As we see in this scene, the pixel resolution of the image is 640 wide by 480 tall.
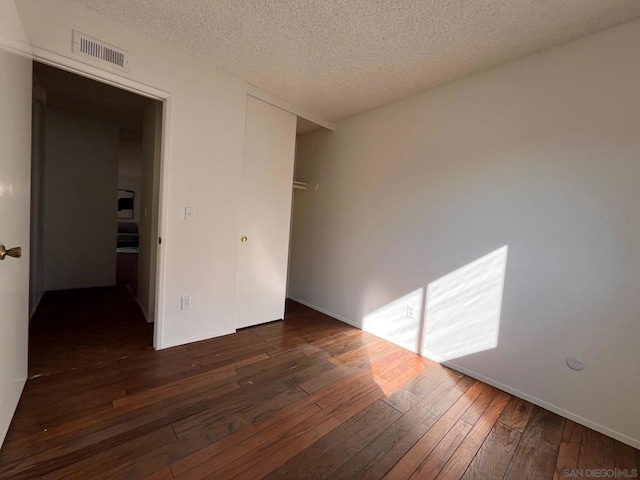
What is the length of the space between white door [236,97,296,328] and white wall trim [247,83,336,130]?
0.15 ft

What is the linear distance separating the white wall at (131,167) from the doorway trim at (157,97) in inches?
82.4

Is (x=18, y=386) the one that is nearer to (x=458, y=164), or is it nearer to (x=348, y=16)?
(x=348, y=16)

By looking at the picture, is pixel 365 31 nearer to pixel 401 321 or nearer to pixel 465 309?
pixel 465 309

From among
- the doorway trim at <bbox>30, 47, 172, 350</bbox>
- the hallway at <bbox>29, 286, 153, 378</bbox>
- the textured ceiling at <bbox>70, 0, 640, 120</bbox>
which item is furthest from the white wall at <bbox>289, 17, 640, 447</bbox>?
the hallway at <bbox>29, 286, 153, 378</bbox>

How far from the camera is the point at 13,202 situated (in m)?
1.35

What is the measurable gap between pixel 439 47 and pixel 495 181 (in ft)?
3.45

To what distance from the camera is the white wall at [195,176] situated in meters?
2.03

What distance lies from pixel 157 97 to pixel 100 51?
390 mm

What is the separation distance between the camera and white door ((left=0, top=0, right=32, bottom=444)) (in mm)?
1184

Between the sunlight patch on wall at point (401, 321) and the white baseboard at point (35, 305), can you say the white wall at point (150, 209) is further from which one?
the sunlight patch on wall at point (401, 321)

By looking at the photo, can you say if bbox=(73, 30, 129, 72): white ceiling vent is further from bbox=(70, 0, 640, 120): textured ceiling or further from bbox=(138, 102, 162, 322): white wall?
bbox=(138, 102, 162, 322): white wall

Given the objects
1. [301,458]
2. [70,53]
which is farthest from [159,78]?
[301,458]

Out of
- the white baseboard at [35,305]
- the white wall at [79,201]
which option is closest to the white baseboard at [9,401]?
the white baseboard at [35,305]

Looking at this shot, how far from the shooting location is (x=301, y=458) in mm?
1341
